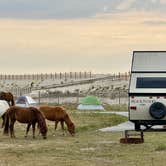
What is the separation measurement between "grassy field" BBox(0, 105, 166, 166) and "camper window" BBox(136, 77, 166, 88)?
192cm

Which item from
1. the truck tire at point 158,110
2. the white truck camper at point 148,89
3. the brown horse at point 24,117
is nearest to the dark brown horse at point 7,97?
the brown horse at point 24,117

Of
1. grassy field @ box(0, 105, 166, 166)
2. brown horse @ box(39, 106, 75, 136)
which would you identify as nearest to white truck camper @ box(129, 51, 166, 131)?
grassy field @ box(0, 105, 166, 166)

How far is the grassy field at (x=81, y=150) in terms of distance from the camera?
1820 centimetres

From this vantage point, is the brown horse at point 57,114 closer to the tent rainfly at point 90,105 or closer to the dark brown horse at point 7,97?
the dark brown horse at point 7,97

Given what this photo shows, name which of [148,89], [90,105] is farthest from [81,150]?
[90,105]

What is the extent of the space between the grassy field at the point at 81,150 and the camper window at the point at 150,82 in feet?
6.28

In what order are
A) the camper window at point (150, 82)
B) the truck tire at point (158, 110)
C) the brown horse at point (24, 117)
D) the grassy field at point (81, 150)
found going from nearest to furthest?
the grassy field at point (81, 150)
the truck tire at point (158, 110)
the camper window at point (150, 82)
the brown horse at point (24, 117)

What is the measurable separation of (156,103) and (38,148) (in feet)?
13.3

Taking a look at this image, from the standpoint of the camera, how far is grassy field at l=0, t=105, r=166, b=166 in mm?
18203

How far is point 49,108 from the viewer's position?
100ft

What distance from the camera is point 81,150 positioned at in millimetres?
21484

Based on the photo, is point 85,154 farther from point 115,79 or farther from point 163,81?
point 115,79

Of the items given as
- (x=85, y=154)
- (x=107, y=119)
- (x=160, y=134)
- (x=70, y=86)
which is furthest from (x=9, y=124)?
(x=70, y=86)

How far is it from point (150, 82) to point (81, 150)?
3.74 meters
